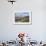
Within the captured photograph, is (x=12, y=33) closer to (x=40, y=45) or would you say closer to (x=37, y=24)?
(x=37, y=24)

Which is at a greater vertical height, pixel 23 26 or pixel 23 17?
pixel 23 17

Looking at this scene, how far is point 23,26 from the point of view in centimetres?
512

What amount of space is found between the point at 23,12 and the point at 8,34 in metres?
1.01

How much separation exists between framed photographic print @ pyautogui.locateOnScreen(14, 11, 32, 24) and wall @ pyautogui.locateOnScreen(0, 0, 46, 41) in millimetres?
137

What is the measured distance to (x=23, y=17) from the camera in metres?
5.11

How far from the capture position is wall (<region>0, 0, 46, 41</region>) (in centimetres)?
507

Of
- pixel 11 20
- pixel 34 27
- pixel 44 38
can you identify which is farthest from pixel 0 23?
pixel 44 38

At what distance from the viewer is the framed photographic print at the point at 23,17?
16.7 ft

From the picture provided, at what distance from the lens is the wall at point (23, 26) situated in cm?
507

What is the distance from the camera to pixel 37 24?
5078 mm

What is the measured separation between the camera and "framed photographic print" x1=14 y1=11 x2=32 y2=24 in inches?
200

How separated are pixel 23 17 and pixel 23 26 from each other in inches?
13.4

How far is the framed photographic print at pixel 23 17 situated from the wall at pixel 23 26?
Answer: 0.14 m

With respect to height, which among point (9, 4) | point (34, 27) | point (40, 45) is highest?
point (9, 4)
